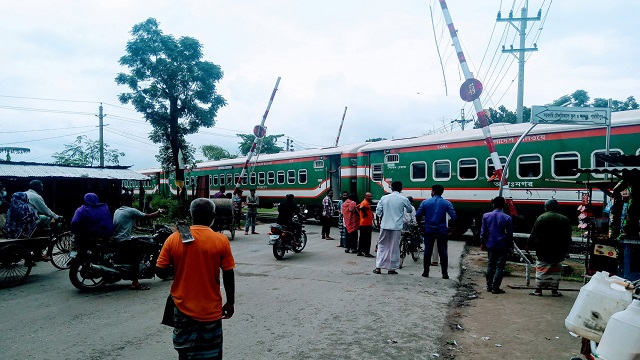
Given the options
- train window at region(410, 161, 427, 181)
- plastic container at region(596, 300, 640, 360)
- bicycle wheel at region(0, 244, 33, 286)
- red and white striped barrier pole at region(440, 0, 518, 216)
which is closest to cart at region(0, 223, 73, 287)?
bicycle wheel at region(0, 244, 33, 286)

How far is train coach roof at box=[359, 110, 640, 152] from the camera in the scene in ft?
32.3

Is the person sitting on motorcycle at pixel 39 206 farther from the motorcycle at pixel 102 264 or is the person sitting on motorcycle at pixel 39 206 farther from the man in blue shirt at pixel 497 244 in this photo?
the man in blue shirt at pixel 497 244

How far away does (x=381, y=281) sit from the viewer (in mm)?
7281

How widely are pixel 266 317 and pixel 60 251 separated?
6128 millimetres

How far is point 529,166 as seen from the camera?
37.0 feet

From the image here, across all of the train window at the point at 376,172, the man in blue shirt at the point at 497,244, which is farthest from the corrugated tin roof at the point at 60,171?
the man in blue shirt at the point at 497,244

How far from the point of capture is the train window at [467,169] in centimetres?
1241

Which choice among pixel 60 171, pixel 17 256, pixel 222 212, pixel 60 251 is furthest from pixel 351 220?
pixel 60 171

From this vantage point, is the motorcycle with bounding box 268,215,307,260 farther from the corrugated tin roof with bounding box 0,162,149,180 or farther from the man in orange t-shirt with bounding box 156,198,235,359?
the corrugated tin roof with bounding box 0,162,149,180

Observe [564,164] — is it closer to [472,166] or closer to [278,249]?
[472,166]

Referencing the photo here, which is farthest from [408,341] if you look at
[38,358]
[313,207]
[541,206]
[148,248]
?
[313,207]

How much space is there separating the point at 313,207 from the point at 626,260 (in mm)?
14941

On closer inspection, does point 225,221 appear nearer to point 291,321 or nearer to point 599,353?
point 291,321

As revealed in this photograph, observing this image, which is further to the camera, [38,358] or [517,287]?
[517,287]
